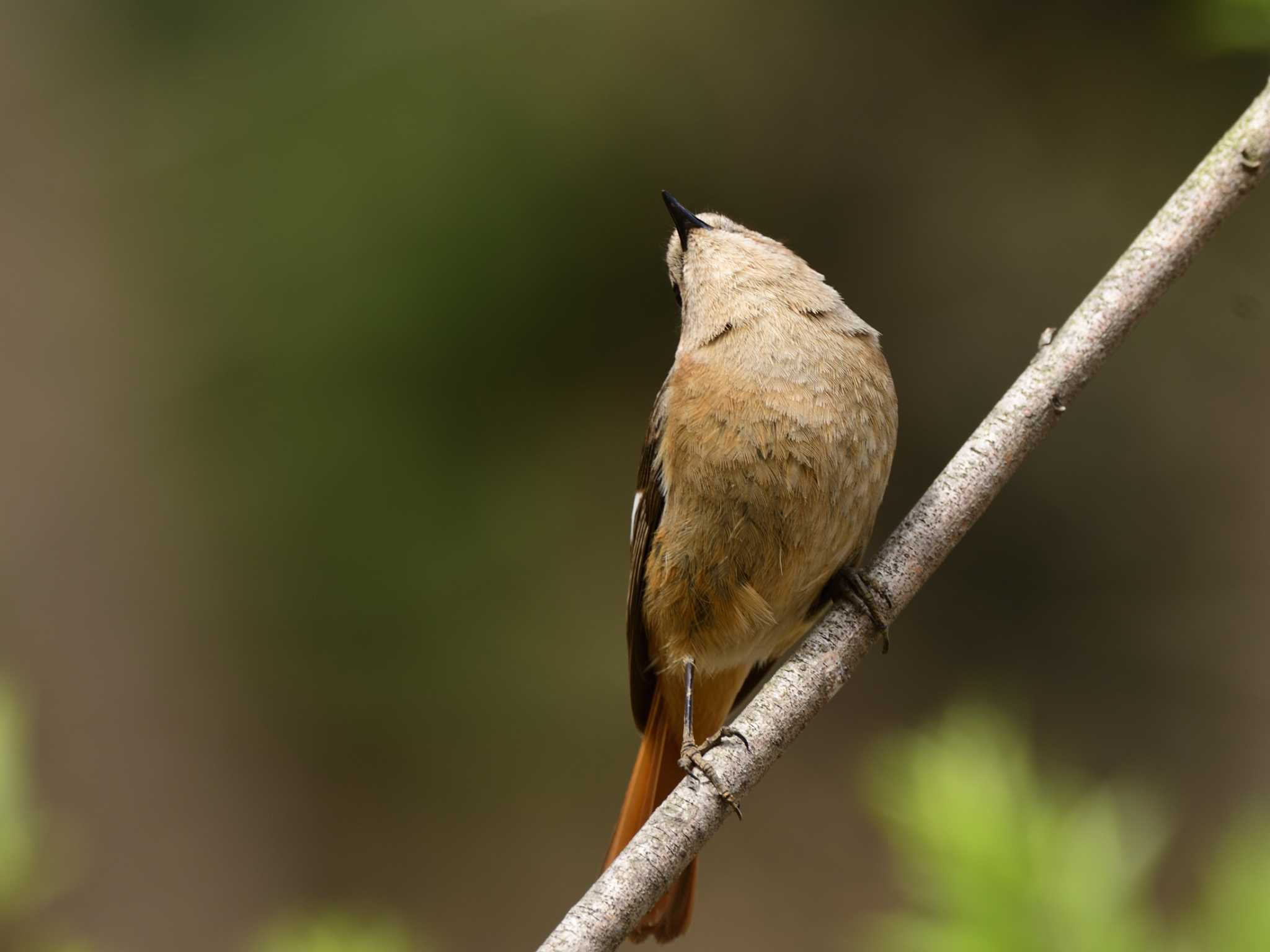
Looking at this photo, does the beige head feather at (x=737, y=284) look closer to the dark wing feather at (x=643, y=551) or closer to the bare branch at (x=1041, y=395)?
the dark wing feather at (x=643, y=551)

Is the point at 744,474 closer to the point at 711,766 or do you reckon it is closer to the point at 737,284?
the point at 737,284

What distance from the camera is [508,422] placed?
11.8 feet

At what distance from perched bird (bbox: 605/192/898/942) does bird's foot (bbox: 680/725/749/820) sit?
0.03m

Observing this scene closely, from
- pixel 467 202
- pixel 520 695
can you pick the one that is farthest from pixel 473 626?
pixel 467 202

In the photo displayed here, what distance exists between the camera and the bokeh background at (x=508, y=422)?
10.8 feet

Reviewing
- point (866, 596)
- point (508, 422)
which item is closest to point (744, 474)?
point (866, 596)

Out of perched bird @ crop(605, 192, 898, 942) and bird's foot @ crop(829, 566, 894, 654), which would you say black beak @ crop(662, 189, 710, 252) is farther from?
bird's foot @ crop(829, 566, 894, 654)

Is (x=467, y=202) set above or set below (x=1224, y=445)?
above

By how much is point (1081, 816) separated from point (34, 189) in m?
3.75

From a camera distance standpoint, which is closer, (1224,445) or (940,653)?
(1224,445)

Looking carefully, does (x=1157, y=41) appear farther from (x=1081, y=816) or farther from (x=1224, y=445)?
(x=1081, y=816)

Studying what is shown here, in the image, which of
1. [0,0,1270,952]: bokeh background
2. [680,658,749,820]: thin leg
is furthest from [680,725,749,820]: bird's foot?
[0,0,1270,952]: bokeh background

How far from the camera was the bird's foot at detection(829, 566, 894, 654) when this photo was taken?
1.84m

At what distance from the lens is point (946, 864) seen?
0.99 metres
